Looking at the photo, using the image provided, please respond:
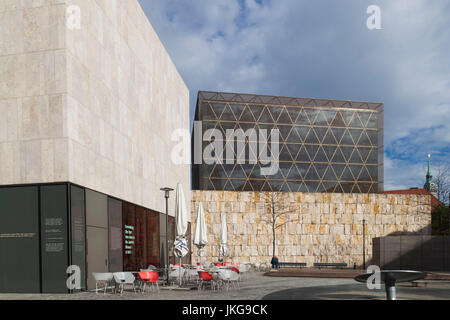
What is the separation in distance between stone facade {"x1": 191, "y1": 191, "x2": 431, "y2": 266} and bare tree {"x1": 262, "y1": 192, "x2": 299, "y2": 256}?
9cm

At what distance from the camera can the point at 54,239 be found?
14633 mm

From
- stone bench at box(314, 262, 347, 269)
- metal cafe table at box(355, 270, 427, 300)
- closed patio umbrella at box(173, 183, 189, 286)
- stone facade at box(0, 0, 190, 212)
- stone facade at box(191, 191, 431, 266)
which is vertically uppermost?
stone facade at box(0, 0, 190, 212)

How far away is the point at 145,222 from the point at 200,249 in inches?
151

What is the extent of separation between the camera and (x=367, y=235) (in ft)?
139

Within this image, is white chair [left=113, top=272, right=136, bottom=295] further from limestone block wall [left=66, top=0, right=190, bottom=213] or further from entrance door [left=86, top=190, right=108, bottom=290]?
limestone block wall [left=66, top=0, right=190, bottom=213]

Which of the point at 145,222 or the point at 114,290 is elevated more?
the point at 145,222

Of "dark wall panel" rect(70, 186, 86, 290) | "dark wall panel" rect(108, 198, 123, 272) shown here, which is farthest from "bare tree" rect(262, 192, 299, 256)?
"dark wall panel" rect(70, 186, 86, 290)

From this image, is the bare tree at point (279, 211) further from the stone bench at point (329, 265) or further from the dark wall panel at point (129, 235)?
the dark wall panel at point (129, 235)

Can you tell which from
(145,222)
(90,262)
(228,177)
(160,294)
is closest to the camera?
(160,294)

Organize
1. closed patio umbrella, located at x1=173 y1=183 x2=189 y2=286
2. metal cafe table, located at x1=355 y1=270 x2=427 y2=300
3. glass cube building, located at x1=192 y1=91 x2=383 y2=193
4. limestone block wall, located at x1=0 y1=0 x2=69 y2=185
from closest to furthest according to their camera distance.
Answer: metal cafe table, located at x1=355 y1=270 x2=427 y2=300, limestone block wall, located at x1=0 y1=0 x2=69 y2=185, closed patio umbrella, located at x1=173 y1=183 x2=189 y2=286, glass cube building, located at x1=192 y1=91 x2=383 y2=193

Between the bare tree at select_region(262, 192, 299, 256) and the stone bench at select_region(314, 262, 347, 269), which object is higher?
the bare tree at select_region(262, 192, 299, 256)

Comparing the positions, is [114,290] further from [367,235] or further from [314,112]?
[314,112]

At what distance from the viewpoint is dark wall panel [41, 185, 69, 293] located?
1453 centimetres
